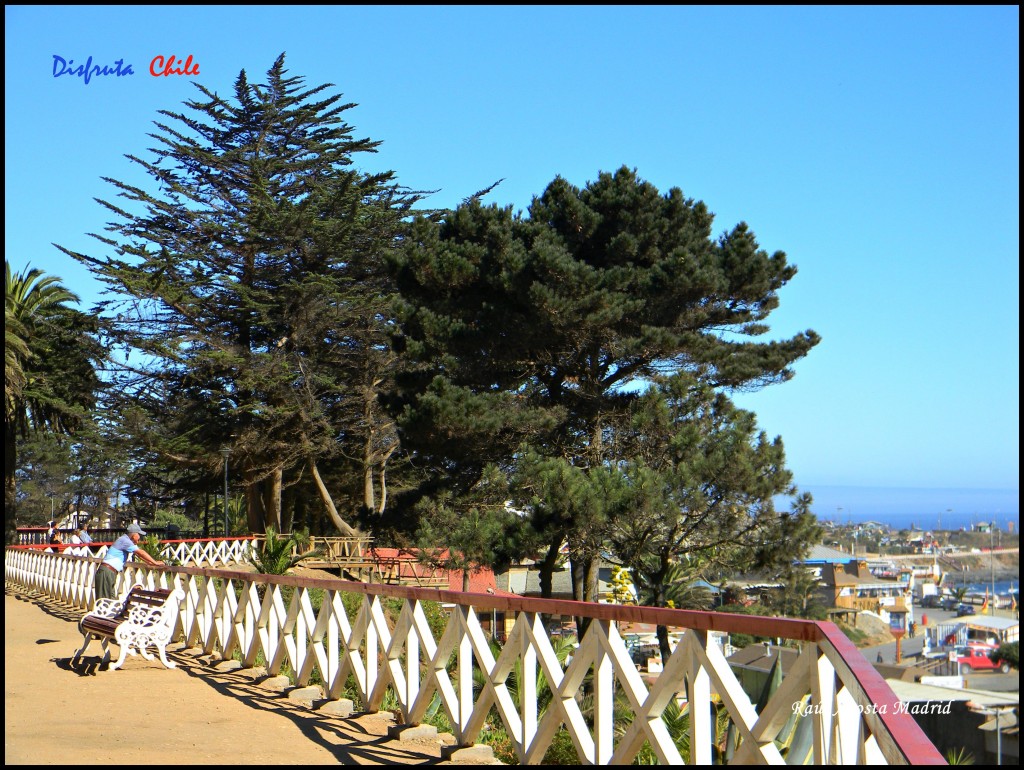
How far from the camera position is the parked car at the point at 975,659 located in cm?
3972

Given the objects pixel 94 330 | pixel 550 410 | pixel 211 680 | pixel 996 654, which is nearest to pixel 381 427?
pixel 94 330

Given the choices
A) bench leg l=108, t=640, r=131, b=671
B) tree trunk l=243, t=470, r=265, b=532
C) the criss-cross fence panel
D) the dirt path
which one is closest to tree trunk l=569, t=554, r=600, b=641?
the criss-cross fence panel

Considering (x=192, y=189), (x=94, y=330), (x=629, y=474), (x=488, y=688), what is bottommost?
(x=488, y=688)

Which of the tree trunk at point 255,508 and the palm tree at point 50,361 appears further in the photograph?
the tree trunk at point 255,508

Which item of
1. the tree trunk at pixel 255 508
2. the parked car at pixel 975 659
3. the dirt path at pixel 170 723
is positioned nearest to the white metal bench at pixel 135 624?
the dirt path at pixel 170 723

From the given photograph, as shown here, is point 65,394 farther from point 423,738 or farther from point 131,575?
point 423,738

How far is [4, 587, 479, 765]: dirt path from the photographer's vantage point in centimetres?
630

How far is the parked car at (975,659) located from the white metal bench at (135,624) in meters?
35.4

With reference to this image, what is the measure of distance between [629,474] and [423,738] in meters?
15.0

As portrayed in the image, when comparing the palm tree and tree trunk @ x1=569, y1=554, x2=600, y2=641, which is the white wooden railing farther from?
tree trunk @ x1=569, y1=554, x2=600, y2=641

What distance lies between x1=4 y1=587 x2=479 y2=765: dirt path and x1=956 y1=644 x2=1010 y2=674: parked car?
118ft

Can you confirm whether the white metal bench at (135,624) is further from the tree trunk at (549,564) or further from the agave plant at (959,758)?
the tree trunk at (549,564)

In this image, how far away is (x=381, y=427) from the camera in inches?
1559

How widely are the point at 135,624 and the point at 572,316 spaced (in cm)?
1441
